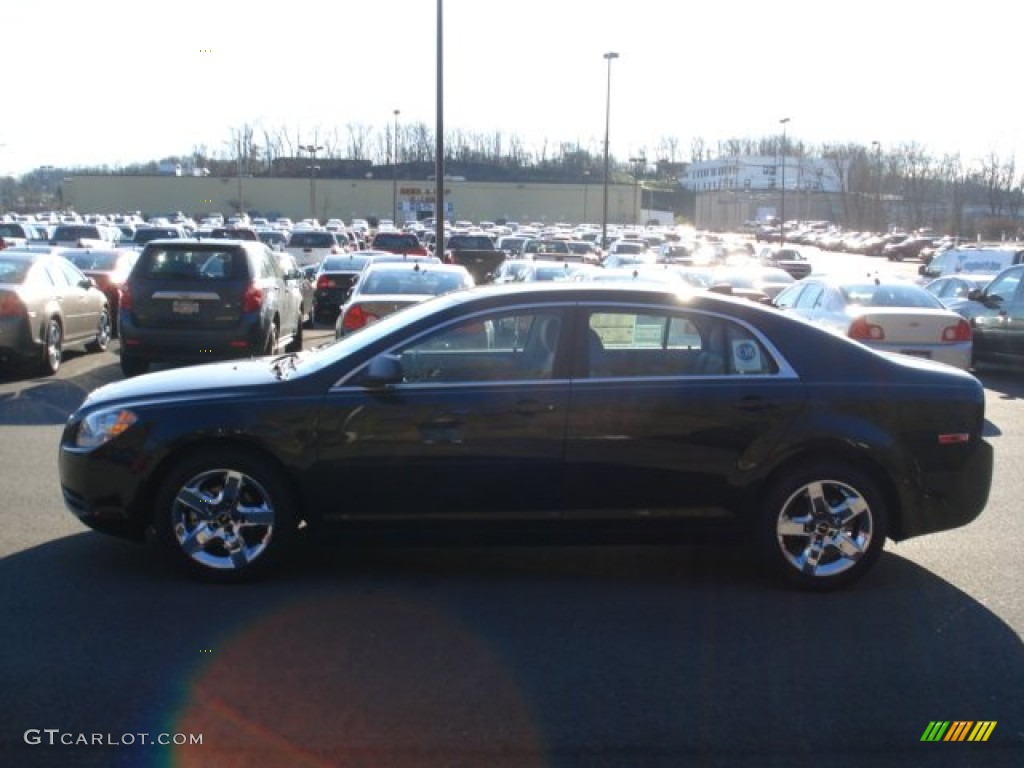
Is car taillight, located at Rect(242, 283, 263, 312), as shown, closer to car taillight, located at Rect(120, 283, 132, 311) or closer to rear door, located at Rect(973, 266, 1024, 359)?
car taillight, located at Rect(120, 283, 132, 311)

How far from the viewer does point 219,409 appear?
5.76 metres

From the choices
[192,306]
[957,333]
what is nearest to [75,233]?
[192,306]

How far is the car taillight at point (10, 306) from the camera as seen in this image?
13.1 m

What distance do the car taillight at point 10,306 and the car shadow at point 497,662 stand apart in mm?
7810

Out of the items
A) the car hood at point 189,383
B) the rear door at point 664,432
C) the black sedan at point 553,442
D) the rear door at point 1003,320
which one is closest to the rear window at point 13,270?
the car hood at point 189,383

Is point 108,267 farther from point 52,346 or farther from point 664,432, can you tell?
point 664,432

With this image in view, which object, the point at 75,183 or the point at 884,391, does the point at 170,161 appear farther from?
the point at 884,391

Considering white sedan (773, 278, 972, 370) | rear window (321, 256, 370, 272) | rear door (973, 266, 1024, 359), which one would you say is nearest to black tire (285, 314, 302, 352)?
rear window (321, 256, 370, 272)

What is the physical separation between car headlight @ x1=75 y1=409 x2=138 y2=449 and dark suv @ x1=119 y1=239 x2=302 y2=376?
23.5 feet

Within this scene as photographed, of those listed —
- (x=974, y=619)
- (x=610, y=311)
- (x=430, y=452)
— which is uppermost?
(x=610, y=311)

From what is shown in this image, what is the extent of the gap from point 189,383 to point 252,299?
7336 millimetres

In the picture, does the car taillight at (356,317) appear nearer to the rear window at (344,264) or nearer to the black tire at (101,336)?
the black tire at (101,336)

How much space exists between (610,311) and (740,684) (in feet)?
7.19

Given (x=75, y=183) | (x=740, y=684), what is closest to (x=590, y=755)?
(x=740, y=684)
